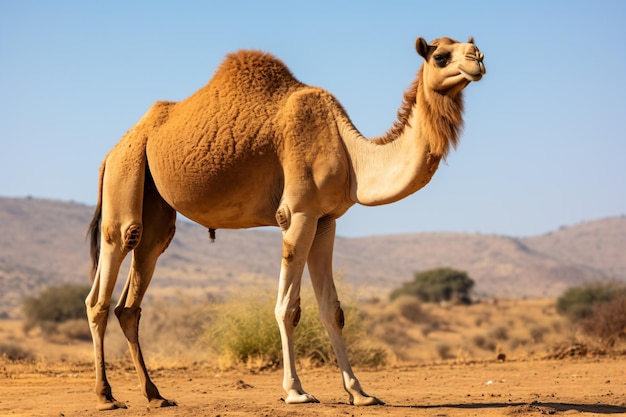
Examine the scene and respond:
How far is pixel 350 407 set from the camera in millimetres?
9023

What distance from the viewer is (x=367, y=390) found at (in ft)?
39.4

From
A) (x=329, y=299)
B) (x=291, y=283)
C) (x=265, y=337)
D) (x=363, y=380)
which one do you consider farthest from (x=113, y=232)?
(x=265, y=337)

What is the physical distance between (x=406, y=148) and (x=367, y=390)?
4009 mm

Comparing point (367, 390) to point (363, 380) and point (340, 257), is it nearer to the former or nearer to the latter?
point (363, 380)

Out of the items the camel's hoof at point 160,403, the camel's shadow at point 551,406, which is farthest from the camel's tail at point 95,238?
the camel's shadow at point 551,406

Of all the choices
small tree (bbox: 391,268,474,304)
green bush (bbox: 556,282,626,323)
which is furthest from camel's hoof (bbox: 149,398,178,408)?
small tree (bbox: 391,268,474,304)

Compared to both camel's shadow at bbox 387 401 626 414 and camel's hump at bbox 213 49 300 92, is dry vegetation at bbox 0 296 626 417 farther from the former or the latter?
camel's hump at bbox 213 49 300 92

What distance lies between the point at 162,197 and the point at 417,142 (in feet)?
9.53

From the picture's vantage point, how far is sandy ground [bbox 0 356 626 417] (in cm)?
899

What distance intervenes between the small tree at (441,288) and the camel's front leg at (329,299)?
40120mm

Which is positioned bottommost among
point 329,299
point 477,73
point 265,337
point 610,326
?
point 610,326

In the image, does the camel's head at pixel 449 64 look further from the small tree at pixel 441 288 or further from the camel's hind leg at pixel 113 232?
the small tree at pixel 441 288

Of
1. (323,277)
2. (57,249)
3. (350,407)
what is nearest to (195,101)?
(323,277)

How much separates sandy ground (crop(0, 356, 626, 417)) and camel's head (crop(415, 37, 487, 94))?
9.94ft
